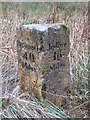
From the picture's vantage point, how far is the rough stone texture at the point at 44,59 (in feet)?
6.75

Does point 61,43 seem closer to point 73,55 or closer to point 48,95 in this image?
point 73,55

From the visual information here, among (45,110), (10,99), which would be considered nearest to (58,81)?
(45,110)

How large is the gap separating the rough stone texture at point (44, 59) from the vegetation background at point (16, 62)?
0.14ft

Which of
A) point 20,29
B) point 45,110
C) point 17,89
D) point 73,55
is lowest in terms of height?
point 45,110

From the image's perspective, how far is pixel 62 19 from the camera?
2.10m

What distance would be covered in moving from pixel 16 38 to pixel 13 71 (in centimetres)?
22

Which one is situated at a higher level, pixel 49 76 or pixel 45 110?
pixel 49 76

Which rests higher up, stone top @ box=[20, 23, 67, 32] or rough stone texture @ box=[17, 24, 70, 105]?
stone top @ box=[20, 23, 67, 32]

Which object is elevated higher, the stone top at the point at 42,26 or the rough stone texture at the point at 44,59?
the stone top at the point at 42,26

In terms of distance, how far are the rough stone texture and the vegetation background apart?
42 mm

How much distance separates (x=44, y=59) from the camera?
2.07m

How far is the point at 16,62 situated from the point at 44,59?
0.20 m

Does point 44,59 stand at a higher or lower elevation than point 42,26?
lower

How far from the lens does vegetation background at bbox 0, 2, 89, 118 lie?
2.10m
